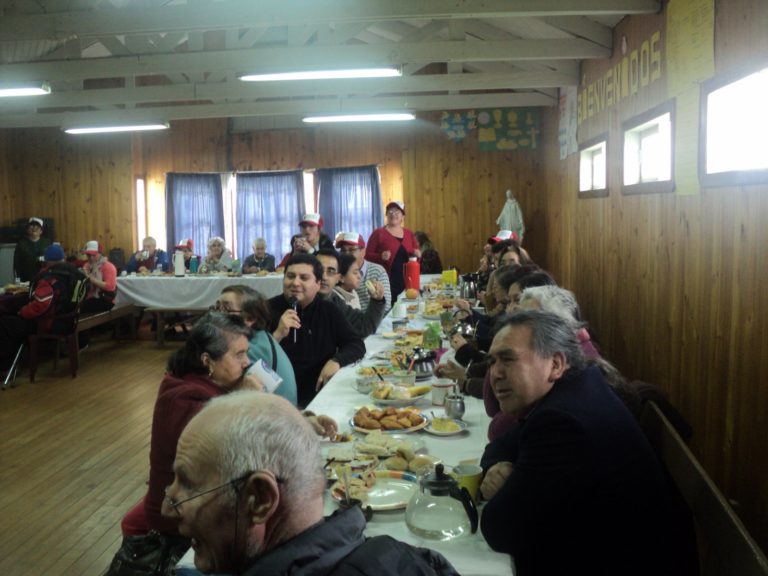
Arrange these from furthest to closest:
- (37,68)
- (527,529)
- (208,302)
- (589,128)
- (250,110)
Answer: (250,110) < (208,302) < (589,128) < (37,68) < (527,529)

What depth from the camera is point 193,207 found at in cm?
1244

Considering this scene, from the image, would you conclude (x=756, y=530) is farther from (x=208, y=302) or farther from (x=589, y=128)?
(x=208, y=302)

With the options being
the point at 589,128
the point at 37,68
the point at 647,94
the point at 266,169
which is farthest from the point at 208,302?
the point at 647,94

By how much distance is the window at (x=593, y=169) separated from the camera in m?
6.36

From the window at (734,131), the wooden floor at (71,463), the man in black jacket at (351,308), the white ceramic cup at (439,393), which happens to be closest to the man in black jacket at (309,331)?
the man in black jacket at (351,308)

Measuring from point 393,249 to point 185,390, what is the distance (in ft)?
17.9

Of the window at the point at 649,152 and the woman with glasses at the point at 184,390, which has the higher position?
the window at the point at 649,152

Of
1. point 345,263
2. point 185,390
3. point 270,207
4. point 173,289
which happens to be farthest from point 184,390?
point 270,207

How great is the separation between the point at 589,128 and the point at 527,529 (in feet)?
19.9

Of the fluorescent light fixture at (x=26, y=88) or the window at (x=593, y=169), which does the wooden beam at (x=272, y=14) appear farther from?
the window at (x=593, y=169)

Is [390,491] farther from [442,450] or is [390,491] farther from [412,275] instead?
[412,275]

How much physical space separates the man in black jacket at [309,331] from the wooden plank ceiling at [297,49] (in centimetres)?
200

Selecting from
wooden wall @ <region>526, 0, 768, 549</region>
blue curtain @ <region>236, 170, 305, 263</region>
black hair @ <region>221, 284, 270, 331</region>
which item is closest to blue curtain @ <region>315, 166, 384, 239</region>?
blue curtain @ <region>236, 170, 305, 263</region>

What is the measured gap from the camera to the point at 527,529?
→ 164cm
